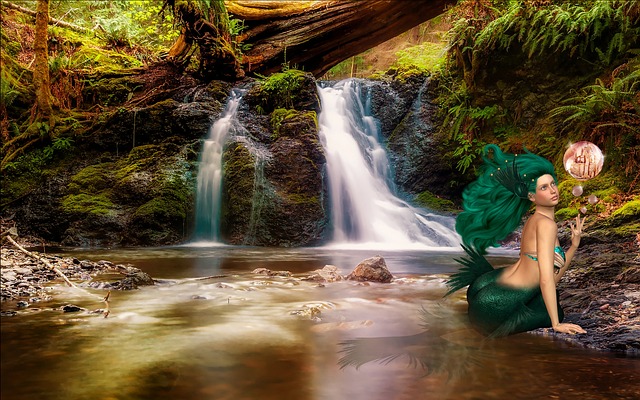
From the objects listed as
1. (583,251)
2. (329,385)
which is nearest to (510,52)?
(583,251)

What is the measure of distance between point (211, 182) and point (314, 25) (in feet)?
14.5

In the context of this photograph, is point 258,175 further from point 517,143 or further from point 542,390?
point 542,390

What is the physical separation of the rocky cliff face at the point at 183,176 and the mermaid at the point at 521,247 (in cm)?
509

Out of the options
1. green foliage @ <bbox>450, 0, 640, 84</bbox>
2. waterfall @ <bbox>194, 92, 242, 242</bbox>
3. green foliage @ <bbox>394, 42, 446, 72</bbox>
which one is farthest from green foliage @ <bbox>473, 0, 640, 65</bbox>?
waterfall @ <bbox>194, 92, 242, 242</bbox>

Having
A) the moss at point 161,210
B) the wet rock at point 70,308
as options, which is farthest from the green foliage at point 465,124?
the wet rock at point 70,308

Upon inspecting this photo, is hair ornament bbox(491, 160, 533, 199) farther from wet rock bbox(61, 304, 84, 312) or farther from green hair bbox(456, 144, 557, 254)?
wet rock bbox(61, 304, 84, 312)

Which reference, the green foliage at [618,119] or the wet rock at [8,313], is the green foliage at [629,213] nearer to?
the green foliage at [618,119]

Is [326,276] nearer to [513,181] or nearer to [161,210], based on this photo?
[513,181]

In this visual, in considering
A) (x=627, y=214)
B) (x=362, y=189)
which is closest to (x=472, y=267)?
(x=627, y=214)

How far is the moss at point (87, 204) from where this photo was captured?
721 centimetres

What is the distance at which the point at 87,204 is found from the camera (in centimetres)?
732

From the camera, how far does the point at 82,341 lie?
2.08 metres

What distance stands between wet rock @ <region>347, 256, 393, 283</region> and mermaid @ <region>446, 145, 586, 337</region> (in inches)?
66.3

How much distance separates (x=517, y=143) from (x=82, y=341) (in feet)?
27.0
